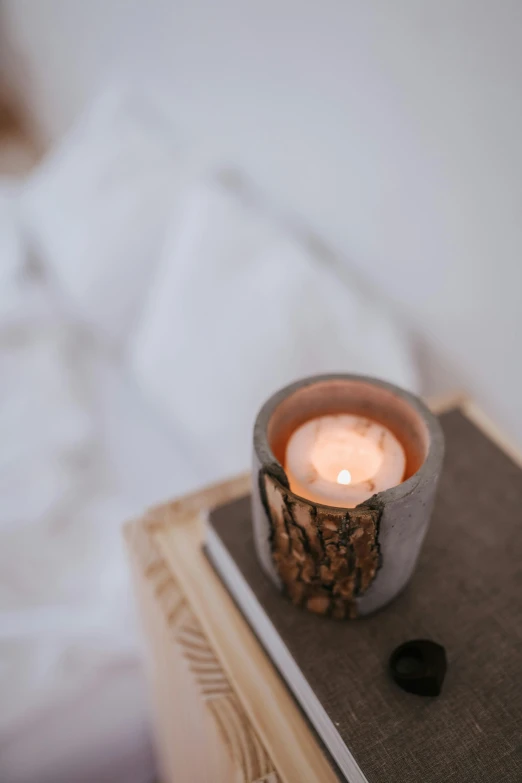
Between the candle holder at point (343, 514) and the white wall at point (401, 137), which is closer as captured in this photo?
the candle holder at point (343, 514)

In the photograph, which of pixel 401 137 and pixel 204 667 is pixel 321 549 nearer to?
pixel 204 667

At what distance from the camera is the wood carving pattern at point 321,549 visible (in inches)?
15.4

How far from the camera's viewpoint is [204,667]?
0.51 metres

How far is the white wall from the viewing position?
2.11 ft

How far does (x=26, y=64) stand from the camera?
8.09 ft


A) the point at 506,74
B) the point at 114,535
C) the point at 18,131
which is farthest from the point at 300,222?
the point at 18,131

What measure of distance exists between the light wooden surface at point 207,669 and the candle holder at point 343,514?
0.08 meters

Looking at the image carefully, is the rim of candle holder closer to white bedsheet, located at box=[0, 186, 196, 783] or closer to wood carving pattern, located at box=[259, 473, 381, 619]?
wood carving pattern, located at box=[259, 473, 381, 619]

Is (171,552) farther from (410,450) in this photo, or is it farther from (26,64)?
(26,64)

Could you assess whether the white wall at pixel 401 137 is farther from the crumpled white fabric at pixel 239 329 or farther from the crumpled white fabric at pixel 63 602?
the crumpled white fabric at pixel 63 602

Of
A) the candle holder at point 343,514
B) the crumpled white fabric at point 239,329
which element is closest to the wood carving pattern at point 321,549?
the candle holder at point 343,514

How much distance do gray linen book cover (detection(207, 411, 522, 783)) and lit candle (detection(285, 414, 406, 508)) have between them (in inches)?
4.9

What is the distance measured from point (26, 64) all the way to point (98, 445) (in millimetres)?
2206

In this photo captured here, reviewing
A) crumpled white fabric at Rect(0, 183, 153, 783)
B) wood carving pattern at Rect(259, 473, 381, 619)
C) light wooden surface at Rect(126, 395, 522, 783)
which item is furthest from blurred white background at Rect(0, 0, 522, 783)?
wood carving pattern at Rect(259, 473, 381, 619)
